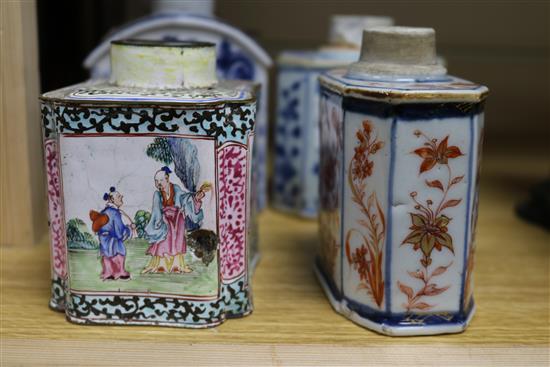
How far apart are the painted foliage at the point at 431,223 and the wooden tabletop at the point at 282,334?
36mm

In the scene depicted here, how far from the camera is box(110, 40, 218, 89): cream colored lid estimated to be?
0.54 m

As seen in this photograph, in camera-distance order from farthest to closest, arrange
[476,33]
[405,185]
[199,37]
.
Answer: [476,33] < [199,37] < [405,185]

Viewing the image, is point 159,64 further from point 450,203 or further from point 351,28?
point 351,28

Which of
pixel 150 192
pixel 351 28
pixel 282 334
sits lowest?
pixel 282 334

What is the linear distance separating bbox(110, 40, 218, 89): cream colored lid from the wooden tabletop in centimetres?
19

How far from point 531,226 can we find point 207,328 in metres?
0.46

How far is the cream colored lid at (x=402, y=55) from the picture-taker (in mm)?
532

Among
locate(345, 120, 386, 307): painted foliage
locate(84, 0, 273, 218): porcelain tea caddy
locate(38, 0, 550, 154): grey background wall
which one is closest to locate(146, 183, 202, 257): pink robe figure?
locate(345, 120, 386, 307): painted foliage

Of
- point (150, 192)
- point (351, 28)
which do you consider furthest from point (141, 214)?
point (351, 28)

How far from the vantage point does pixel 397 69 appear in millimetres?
531

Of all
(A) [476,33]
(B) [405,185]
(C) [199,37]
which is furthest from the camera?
(A) [476,33]

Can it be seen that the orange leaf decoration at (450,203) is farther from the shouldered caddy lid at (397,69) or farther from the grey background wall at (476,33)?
the grey background wall at (476,33)

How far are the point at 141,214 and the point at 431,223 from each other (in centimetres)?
22

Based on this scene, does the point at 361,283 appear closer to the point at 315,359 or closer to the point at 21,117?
the point at 315,359
